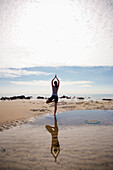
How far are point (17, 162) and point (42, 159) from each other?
70cm

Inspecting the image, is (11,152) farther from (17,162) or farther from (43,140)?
(43,140)

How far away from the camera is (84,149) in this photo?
3.69 meters

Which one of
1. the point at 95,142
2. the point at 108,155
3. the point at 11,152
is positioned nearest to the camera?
the point at 108,155

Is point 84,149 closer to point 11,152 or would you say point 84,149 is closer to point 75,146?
point 75,146

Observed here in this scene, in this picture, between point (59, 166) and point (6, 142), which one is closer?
point (59, 166)

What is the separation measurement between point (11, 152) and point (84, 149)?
2427 mm

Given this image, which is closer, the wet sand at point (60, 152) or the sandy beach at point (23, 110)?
the wet sand at point (60, 152)

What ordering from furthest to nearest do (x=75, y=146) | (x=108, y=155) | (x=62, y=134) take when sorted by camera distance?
(x=62, y=134)
(x=75, y=146)
(x=108, y=155)

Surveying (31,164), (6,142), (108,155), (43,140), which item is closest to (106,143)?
(108,155)

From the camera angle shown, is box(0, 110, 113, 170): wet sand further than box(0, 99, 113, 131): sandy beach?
No

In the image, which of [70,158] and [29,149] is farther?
[29,149]

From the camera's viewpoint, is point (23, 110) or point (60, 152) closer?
point (60, 152)

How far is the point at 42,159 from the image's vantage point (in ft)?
10.5

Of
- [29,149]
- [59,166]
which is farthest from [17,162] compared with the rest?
[59,166]
